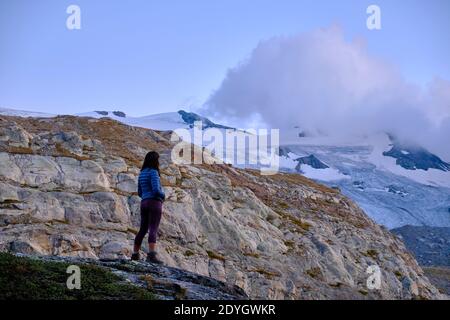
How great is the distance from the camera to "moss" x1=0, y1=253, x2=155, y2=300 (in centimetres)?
1722

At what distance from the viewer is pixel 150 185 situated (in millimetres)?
23656

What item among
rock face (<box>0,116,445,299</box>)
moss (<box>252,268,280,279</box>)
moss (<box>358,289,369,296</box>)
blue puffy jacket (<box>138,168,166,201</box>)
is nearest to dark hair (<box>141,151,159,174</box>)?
blue puffy jacket (<box>138,168,166,201</box>)

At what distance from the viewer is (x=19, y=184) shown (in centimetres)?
5528

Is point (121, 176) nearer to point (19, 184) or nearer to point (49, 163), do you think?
point (49, 163)

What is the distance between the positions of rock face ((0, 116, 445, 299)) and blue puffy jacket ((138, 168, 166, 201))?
25635 mm

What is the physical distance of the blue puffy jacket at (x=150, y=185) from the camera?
23.4 metres

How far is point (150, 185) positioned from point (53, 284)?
21.8 ft

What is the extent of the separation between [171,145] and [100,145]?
17.6 m

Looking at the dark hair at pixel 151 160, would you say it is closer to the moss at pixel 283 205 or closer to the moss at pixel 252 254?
the moss at pixel 252 254

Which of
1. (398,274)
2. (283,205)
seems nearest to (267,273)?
(283,205)

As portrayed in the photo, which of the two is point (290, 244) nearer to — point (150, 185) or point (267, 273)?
point (267, 273)

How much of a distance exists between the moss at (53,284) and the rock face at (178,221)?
27.3 m

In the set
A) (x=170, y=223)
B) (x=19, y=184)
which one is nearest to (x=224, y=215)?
(x=170, y=223)

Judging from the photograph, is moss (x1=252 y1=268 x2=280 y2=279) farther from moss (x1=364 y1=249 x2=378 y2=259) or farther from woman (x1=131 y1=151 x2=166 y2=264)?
woman (x1=131 y1=151 x2=166 y2=264)
